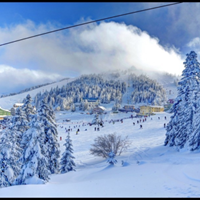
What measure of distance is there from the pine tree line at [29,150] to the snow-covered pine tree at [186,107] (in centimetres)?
1255

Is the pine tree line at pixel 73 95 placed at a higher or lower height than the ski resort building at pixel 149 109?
higher

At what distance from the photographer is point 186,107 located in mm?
20094

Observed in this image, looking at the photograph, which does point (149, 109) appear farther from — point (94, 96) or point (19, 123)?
point (19, 123)

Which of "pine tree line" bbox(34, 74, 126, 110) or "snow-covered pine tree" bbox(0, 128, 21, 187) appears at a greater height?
"pine tree line" bbox(34, 74, 126, 110)

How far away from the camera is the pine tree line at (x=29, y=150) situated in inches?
493

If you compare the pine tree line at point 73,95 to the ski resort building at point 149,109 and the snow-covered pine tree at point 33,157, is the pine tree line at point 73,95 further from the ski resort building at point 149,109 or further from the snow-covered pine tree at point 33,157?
the snow-covered pine tree at point 33,157

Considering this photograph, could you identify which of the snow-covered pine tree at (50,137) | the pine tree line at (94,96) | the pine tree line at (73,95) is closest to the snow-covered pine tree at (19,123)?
the snow-covered pine tree at (50,137)

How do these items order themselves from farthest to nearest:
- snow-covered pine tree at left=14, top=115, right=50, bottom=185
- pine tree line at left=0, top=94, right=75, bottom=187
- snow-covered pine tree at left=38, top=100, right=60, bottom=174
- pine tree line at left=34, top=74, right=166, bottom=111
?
pine tree line at left=34, top=74, right=166, bottom=111 < snow-covered pine tree at left=38, top=100, right=60, bottom=174 < pine tree line at left=0, top=94, right=75, bottom=187 < snow-covered pine tree at left=14, top=115, right=50, bottom=185

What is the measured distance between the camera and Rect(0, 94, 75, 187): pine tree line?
1253 cm

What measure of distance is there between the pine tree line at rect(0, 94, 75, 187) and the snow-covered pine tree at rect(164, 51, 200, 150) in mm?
12545

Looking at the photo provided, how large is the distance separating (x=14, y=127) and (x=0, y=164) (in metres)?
4.18

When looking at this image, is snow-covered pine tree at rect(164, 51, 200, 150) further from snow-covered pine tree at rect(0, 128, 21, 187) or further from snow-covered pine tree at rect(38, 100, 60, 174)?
snow-covered pine tree at rect(0, 128, 21, 187)

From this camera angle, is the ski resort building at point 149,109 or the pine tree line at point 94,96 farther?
the pine tree line at point 94,96

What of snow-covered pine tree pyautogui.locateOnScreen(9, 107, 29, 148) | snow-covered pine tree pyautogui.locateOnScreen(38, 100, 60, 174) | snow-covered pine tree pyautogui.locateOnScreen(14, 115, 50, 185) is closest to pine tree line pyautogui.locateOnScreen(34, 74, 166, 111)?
snow-covered pine tree pyautogui.locateOnScreen(9, 107, 29, 148)
